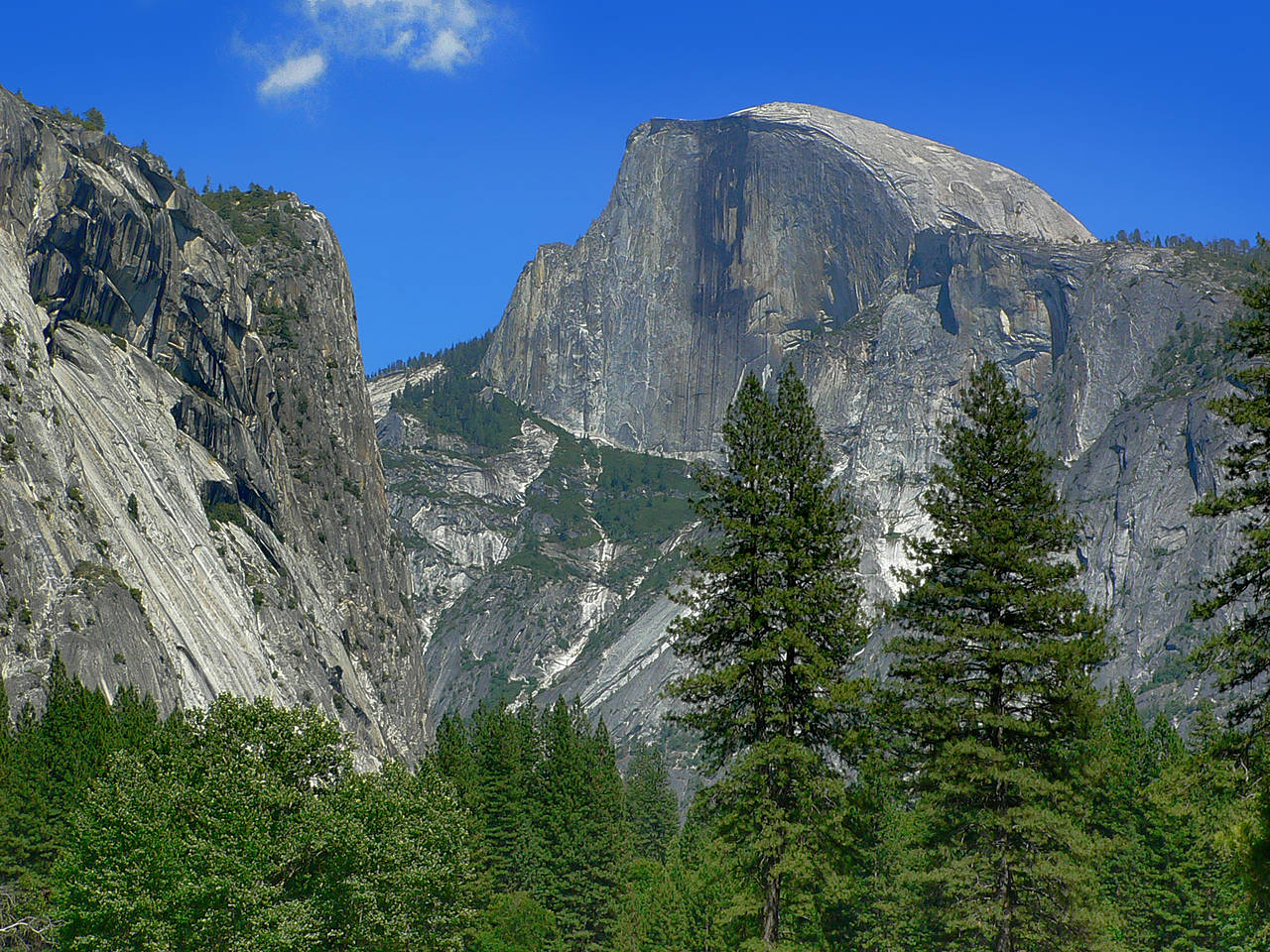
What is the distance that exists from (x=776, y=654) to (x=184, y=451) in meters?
102

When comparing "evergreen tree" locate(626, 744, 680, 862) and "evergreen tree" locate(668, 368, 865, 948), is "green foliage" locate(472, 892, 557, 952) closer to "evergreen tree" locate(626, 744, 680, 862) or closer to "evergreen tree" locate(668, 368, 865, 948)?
"evergreen tree" locate(668, 368, 865, 948)

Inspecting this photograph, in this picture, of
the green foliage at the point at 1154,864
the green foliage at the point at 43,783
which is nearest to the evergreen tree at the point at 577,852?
the green foliage at the point at 43,783

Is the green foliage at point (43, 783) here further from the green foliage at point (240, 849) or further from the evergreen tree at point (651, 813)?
the evergreen tree at point (651, 813)

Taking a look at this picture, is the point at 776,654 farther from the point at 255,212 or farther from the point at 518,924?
the point at 255,212

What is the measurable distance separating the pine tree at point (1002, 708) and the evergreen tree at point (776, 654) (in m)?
1.85

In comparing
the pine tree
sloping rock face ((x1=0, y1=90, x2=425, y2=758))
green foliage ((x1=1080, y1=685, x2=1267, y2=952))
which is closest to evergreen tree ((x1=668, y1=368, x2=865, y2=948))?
the pine tree

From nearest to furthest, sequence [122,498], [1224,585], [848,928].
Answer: [1224,585] → [848,928] → [122,498]

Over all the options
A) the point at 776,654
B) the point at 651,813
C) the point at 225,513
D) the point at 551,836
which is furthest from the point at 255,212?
the point at 776,654

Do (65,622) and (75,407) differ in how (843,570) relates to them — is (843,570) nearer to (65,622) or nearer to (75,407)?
(65,622)

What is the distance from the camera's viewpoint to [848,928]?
178ft

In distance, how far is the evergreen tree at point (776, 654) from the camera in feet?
103

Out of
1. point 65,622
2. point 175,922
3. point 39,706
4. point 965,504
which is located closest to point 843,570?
point 965,504

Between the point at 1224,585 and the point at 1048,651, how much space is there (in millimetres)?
4115

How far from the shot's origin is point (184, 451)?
123750 mm
